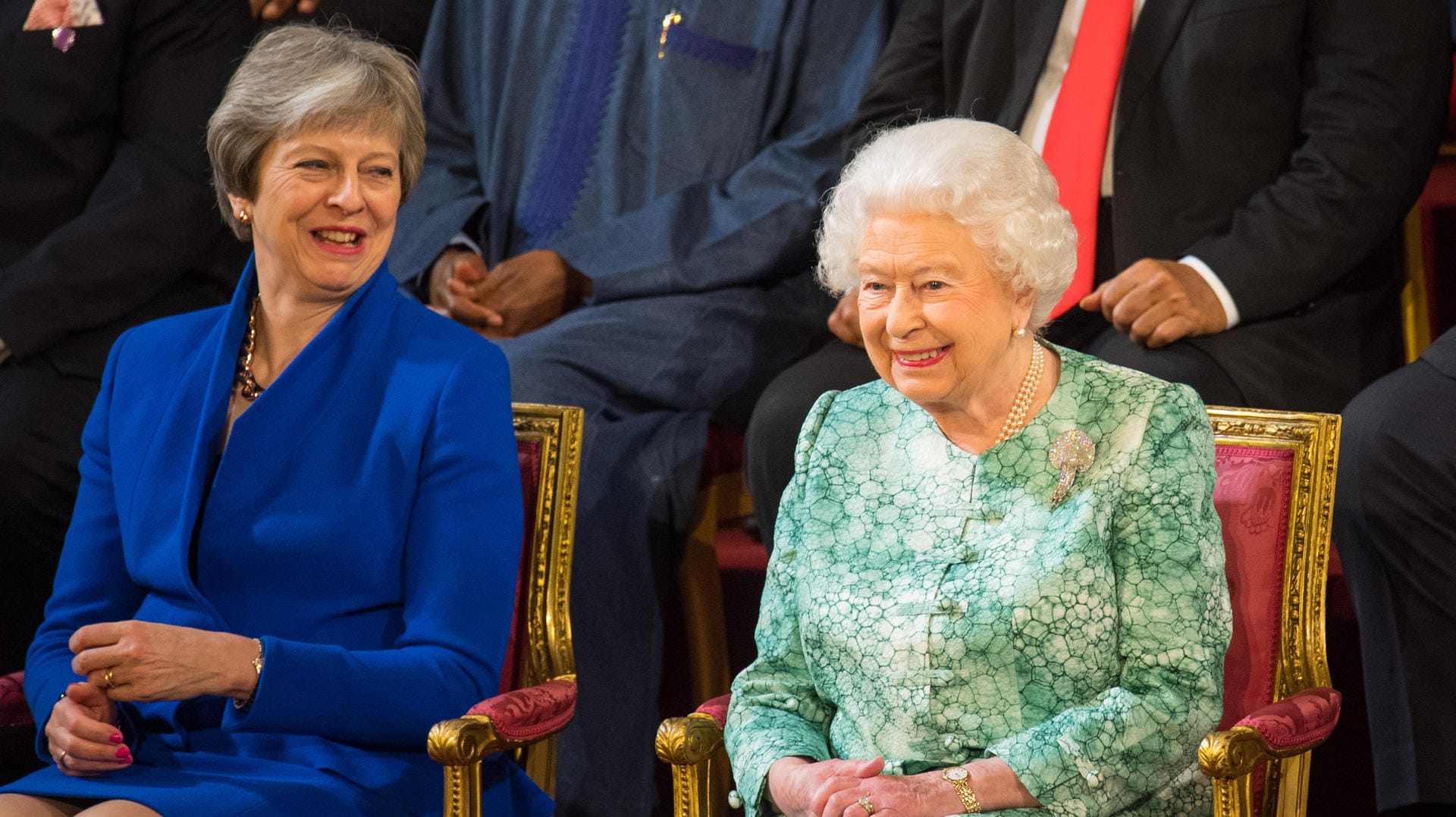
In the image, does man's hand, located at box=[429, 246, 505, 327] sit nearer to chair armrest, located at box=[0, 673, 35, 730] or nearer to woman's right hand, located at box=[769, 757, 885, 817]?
chair armrest, located at box=[0, 673, 35, 730]

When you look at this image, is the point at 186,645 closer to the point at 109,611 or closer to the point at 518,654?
the point at 109,611

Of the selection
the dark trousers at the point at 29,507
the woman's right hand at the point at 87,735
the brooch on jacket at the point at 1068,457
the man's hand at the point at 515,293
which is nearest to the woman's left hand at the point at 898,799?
the brooch on jacket at the point at 1068,457

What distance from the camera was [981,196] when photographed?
5.77 ft

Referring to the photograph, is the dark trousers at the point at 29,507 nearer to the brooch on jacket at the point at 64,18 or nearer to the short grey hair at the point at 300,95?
the brooch on jacket at the point at 64,18

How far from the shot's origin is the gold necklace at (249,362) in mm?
2047

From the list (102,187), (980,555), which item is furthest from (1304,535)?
(102,187)

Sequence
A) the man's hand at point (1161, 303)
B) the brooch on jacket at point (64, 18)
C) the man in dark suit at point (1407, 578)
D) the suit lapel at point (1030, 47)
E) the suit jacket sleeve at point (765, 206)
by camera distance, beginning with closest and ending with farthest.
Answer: the man in dark suit at point (1407, 578) < the man's hand at point (1161, 303) < the suit lapel at point (1030, 47) < the suit jacket sleeve at point (765, 206) < the brooch on jacket at point (64, 18)

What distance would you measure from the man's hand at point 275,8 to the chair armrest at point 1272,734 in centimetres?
254

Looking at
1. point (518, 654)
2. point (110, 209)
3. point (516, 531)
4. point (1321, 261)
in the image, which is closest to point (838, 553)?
point (516, 531)

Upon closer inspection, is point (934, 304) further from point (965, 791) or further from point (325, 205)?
point (325, 205)

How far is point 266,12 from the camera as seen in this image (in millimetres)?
3361

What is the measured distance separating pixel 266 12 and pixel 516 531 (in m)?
1.89

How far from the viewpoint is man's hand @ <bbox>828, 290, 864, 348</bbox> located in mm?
2748

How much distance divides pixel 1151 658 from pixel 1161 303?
3.25 ft
